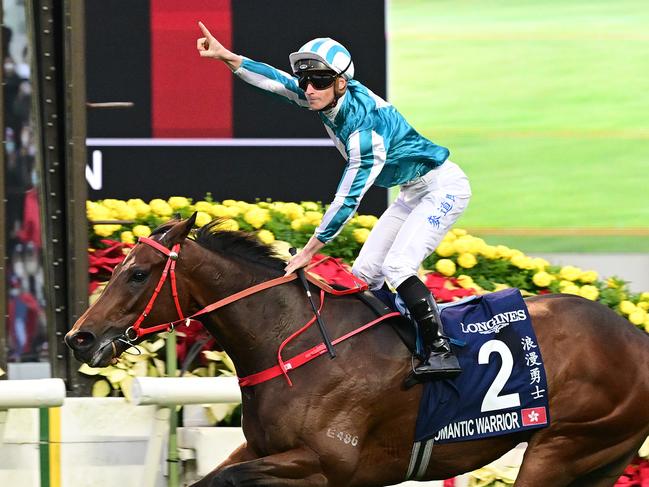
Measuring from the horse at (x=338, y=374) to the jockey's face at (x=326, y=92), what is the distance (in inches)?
23.3

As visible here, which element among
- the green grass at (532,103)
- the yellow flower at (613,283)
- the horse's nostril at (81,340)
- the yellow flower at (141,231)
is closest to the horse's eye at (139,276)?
the horse's nostril at (81,340)

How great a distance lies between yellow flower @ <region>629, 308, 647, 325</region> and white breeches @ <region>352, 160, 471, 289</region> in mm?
1776

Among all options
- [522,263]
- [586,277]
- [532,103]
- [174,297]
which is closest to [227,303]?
[174,297]

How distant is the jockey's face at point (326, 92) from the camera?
15.2 ft

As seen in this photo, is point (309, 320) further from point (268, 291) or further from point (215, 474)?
→ point (215, 474)

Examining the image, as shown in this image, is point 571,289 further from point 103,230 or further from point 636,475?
point 103,230

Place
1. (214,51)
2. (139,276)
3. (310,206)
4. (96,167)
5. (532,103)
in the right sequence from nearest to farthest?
(139,276), (214,51), (310,206), (96,167), (532,103)

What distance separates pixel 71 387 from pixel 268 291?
1.40m

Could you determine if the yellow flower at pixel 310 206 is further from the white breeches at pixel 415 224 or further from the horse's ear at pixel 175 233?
the horse's ear at pixel 175 233

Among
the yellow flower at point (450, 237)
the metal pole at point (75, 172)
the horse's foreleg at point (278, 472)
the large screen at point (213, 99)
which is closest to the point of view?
the horse's foreleg at point (278, 472)

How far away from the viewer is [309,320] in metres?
4.72

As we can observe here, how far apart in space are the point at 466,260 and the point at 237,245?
6.46 ft

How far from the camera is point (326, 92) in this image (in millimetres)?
4637

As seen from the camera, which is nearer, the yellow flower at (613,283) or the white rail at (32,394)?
the white rail at (32,394)
